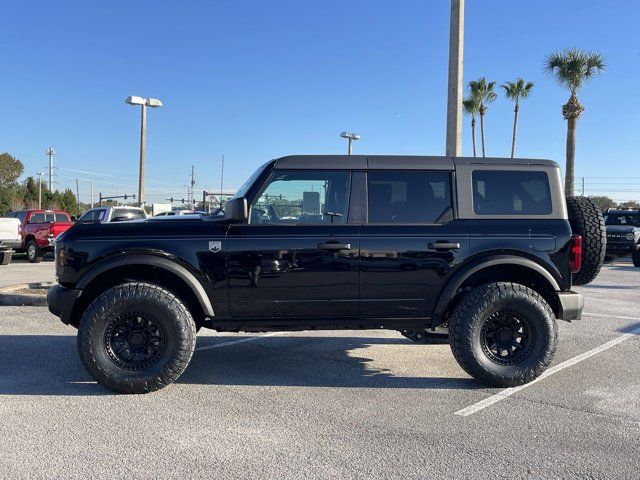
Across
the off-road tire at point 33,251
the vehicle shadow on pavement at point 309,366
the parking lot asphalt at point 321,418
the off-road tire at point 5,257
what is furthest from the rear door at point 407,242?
the off-road tire at point 33,251

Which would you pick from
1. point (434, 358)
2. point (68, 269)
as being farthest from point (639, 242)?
point (68, 269)

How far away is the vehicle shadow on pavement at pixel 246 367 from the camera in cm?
488

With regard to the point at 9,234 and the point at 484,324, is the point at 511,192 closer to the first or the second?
the point at 484,324

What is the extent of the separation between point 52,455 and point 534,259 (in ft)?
13.0

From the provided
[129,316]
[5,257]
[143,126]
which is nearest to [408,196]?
[129,316]

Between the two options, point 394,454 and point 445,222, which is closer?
point 394,454

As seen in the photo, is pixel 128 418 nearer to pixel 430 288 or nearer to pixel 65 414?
pixel 65 414

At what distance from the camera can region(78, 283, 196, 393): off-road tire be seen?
4543 millimetres

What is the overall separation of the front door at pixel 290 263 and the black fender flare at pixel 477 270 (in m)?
0.75

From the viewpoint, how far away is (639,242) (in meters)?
17.8

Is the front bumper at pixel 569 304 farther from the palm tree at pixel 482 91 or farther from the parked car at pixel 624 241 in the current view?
the palm tree at pixel 482 91

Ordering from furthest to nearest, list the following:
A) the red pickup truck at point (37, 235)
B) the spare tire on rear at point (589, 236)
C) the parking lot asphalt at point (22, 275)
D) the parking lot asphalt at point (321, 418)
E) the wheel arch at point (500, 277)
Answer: the red pickup truck at point (37, 235)
the parking lot asphalt at point (22, 275)
the spare tire on rear at point (589, 236)
the wheel arch at point (500, 277)
the parking lot asphalt at point (321, 418)

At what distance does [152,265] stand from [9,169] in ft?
259

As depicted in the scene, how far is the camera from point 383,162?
4.91 metres
